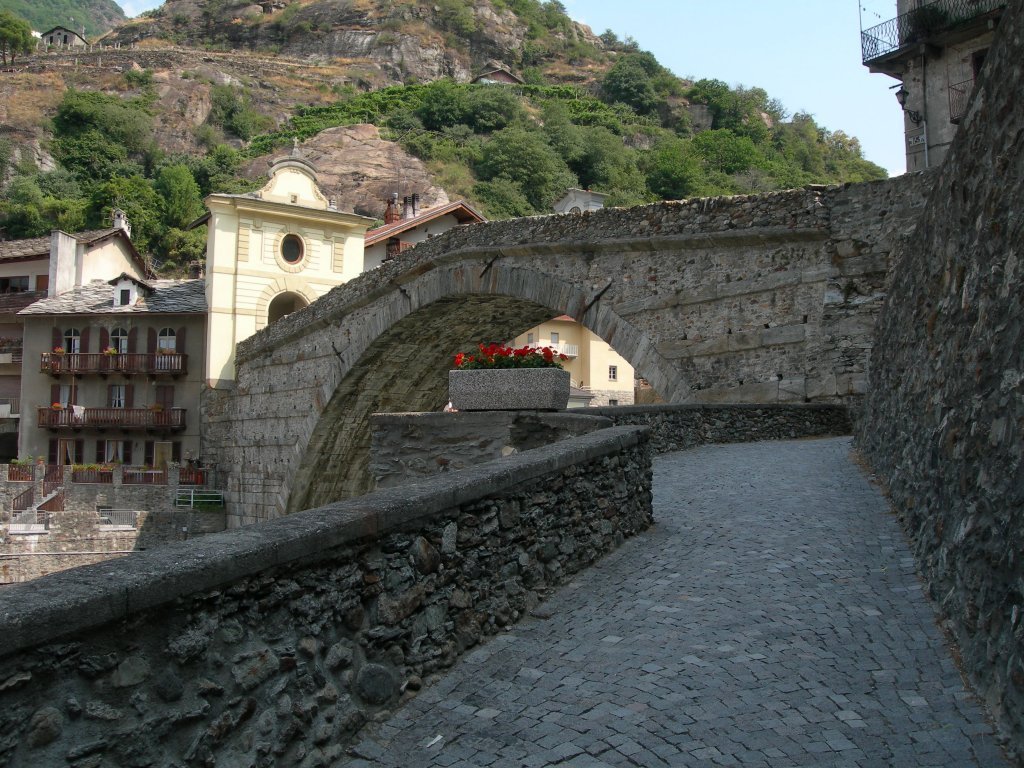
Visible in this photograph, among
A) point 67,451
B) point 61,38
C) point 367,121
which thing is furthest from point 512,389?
point 61,38

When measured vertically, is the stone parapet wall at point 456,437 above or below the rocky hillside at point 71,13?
below

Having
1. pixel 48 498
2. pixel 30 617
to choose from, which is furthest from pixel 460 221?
pixel 30 617

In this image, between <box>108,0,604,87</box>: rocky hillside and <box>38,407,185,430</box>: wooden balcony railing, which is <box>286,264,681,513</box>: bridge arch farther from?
<box>108,0,604,87</box>: rocky hillside

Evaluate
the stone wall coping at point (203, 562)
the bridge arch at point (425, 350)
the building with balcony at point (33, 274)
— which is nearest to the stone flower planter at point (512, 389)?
the stone wall coping at point (203, 562)

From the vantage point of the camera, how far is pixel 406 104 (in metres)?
77.0

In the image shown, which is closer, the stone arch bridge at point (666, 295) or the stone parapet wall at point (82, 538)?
the stone arch bridge at point (666, 295)

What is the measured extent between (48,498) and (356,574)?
86.6 feet

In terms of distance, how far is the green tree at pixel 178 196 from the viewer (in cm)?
5122

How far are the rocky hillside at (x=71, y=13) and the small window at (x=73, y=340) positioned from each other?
112m

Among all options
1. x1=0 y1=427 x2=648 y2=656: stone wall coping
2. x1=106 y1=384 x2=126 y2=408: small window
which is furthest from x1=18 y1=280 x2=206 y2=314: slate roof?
x1=0 y1=427 x2=648 y2=656: stone wall coping

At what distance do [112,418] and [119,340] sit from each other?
2868mm

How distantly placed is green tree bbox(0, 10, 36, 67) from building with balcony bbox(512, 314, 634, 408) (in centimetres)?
6237

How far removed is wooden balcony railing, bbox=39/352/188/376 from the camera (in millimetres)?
29906

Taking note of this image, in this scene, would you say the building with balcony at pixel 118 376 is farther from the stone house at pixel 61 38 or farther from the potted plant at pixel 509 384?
the stone house at pixel 61 38
